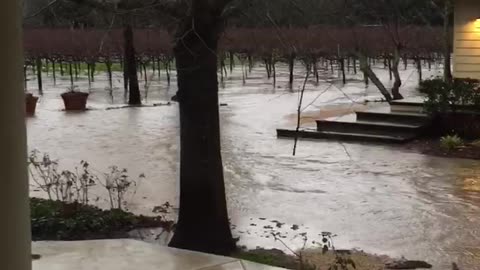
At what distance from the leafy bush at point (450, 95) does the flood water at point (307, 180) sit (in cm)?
169

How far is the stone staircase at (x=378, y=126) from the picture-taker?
14.7 m

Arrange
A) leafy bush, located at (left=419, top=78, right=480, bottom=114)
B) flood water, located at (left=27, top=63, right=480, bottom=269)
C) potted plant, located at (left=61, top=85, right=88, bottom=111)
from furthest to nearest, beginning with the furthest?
potted plant, located at (left=61, top=85, right=88, bottom=111), leafy bush, located at (left=419, top=78, right=480, bottom=114), flood water, located at (left=27, top=63, right=480, bottom=269)

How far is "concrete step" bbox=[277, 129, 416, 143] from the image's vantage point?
1433cm

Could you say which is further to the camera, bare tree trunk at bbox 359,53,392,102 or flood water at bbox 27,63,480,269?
bare tree trunk at bbox 359,53,392,102

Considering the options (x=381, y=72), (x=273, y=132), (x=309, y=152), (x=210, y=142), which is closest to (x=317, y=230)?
(x=210, y=142)

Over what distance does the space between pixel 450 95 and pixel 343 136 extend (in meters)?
2.19

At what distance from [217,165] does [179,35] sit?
1136 mm

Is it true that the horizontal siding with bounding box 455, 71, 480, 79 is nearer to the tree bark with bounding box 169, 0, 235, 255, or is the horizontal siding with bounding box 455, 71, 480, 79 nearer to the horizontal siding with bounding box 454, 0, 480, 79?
the horizontal siding with bounding box 454, 0, 480, 79

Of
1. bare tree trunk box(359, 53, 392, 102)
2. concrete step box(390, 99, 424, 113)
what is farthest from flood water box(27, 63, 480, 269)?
concrete step box(390, 99, 424, 113)

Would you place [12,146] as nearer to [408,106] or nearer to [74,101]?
[408,106]

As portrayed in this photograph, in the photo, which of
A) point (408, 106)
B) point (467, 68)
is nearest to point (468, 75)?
point (467, 68)

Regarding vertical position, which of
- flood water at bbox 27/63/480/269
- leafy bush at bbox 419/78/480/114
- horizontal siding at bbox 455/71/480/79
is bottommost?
flood water at bbox 27/63/480/269

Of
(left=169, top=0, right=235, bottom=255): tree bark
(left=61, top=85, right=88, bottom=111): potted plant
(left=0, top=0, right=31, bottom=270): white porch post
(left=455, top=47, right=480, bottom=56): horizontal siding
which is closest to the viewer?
(left=0, top=0, right=31, bottom=270): white porch post

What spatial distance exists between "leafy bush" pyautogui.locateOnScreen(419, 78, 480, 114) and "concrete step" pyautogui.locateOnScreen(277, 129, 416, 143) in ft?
2.94
